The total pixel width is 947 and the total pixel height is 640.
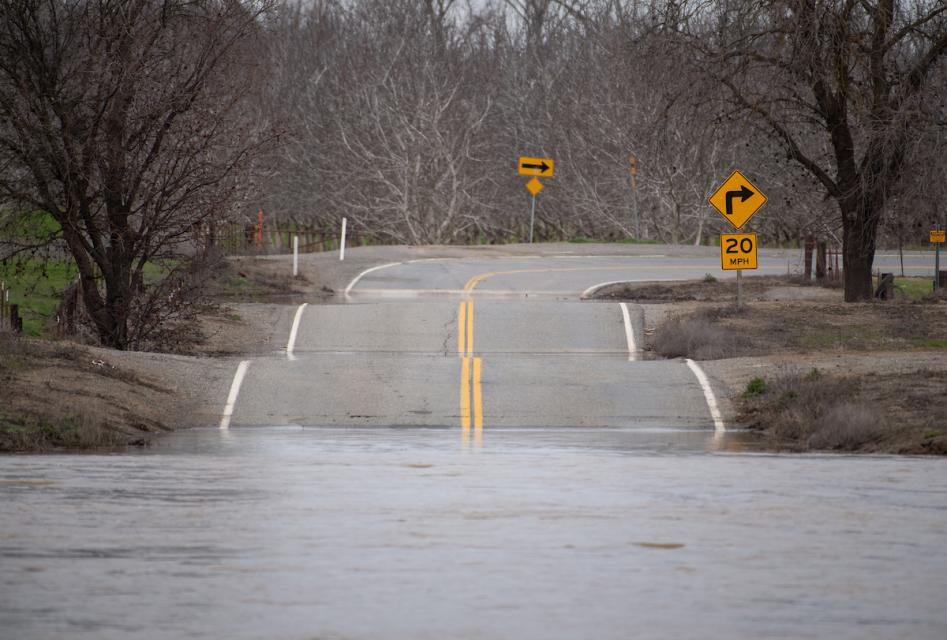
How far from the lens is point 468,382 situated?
79.7 feet

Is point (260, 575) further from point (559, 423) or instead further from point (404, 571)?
point (559, 423)

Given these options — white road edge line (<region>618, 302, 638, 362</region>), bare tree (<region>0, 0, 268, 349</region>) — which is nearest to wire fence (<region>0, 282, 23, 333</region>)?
bare tree (<region>0, 0, 268, 349</region>)

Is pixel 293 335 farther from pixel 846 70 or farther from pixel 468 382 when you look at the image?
pixel 846 70

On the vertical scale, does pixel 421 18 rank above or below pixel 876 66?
above

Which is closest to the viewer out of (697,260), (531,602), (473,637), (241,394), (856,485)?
(473,637)

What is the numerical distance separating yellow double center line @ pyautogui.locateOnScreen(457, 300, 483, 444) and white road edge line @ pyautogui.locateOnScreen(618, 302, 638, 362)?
2.95 metres

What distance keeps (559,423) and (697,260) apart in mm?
30292


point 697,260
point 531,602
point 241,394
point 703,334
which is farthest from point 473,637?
point 697,260

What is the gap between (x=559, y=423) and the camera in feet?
70.6

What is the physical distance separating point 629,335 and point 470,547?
2054 centimetres

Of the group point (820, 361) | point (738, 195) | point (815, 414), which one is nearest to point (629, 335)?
point (738, 195)

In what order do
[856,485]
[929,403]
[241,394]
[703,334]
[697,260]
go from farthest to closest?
1. [697,260]
2. [703,334]
3. [241,394]
4. [929,403]
5. [856,485]

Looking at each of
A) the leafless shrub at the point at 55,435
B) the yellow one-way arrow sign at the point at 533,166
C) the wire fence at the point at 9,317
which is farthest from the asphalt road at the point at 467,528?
the yellow one-way arrow sign at the point at 533,166

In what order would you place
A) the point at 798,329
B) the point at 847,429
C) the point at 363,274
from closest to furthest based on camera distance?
1. the point at 847,429
2. the point at 798,329
3. the point at 363,274
